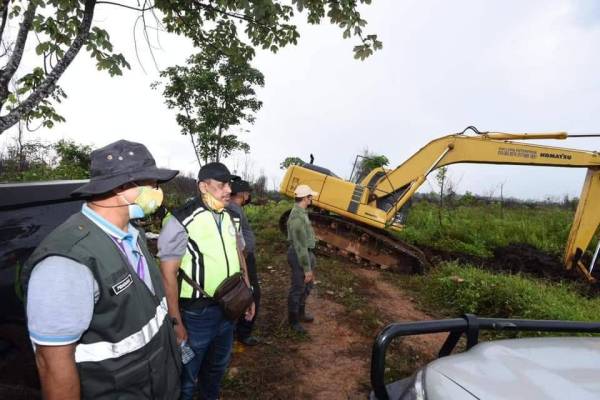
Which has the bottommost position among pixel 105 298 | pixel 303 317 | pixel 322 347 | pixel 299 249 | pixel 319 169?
pixel 322 347

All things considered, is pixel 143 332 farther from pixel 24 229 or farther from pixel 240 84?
pixel 240 84

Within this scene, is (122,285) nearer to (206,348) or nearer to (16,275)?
(16,275)

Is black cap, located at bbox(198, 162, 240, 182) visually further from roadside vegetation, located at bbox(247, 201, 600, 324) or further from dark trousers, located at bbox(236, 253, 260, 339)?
roadside vegetation, located at bbox(247, 201, 600, 324)

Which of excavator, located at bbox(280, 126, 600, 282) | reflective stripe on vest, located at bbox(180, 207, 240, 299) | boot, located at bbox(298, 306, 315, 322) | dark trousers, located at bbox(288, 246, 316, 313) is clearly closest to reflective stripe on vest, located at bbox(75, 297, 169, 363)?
reflective stripe on vest, located at bbox(180, 207, 240, 299)

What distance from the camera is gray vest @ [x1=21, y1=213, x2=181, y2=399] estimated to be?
139 cm

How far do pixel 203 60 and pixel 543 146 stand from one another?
11.0 meters

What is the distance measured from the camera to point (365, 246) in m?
8.24

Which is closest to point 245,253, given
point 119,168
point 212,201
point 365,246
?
point 212,201

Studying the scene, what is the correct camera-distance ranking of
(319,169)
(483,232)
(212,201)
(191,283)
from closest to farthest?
(191,283)
(212,201)
(319,169)
(483,232)

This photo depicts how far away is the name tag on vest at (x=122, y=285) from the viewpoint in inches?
56.7

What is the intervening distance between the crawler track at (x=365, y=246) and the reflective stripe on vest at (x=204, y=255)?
5.99 m

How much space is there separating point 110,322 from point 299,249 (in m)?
3.09

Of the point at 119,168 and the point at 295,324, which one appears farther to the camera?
the point at 295,324

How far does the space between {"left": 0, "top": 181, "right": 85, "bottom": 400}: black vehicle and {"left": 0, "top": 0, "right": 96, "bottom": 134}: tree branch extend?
156cm
